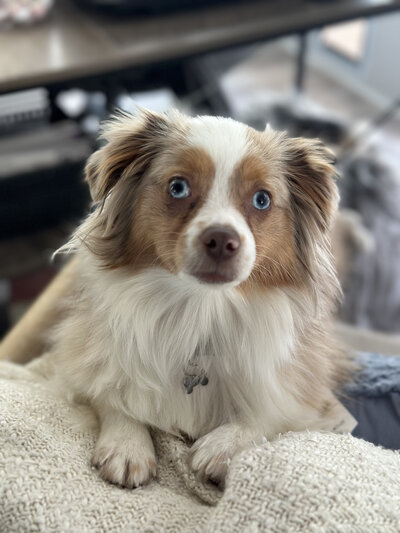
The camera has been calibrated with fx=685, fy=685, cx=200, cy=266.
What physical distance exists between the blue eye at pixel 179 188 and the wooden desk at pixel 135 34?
0.95m

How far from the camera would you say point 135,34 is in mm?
2199

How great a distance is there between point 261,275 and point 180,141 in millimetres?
277

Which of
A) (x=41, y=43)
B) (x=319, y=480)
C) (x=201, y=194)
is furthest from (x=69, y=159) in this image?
(x=319, y=480)

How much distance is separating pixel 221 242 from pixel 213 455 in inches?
15.0

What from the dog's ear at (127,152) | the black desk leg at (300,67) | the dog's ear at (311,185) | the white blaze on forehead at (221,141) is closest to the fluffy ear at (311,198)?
the dog's ear at (311,185)

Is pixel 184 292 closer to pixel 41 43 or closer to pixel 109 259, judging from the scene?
pixel 109 259

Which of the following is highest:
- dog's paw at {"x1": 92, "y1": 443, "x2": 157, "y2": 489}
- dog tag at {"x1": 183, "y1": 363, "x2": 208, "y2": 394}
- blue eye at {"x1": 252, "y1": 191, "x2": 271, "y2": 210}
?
blue eye at {"x1": 252, "y1": 191, "x2": 271, "y2": 210}

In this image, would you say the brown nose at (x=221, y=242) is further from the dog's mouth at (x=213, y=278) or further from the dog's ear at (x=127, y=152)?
the dog's ear at (x=127, y=152)

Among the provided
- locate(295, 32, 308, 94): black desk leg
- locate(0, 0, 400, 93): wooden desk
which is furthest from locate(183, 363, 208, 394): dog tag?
locate(295, 32, 308, 94): black desk leg

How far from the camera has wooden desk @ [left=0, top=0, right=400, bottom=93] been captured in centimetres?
201

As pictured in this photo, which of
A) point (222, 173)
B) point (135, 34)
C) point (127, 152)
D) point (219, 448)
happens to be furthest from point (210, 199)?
point (135, 34)

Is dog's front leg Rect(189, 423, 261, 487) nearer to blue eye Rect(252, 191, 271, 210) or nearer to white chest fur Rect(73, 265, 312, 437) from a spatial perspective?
white chest fur Rect(73, 265, 312, 437)

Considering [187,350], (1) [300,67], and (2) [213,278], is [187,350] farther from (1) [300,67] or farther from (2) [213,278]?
(1) [300,67]

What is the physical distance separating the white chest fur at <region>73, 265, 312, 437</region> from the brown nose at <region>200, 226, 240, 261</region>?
171mm
